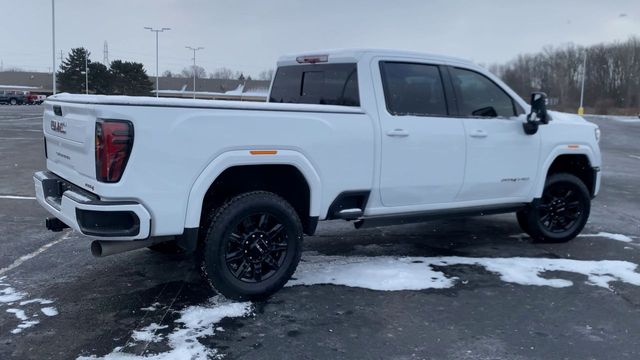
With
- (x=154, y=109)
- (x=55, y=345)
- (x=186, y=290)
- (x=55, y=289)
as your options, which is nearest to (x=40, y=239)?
(x=55, y=289)

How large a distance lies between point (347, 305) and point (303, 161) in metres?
1.21

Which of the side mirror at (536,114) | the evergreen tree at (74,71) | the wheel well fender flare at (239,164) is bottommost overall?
the wheel well fender flare at (239,164)

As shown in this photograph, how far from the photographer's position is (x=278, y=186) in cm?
493

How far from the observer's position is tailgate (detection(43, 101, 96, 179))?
3973 mm

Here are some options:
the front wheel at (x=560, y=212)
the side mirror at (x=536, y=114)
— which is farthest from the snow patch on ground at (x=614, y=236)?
the side mirror at (x=536, y=114)

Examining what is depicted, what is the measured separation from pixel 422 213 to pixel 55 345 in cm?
329

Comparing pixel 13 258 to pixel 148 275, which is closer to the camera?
pixel 148 275

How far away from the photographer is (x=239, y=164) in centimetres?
432

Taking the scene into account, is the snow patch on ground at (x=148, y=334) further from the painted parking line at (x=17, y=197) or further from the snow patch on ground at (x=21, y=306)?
the painted parking line at (x=17, y=197)

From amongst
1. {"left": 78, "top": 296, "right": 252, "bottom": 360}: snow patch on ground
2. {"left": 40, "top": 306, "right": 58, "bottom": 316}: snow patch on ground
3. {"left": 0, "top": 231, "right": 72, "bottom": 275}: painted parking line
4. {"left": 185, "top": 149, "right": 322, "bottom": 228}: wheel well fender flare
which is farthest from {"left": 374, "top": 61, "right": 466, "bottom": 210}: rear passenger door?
{"left": 0, "top": 231, "right": 72, "bottom": 275}: painted parking line

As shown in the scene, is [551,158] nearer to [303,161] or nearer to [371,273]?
[371,273]

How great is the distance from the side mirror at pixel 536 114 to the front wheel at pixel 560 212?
2.68 ft

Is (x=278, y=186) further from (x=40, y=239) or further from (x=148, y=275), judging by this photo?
(x=40, y=239)

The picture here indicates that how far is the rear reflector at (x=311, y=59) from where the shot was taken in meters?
5.63
